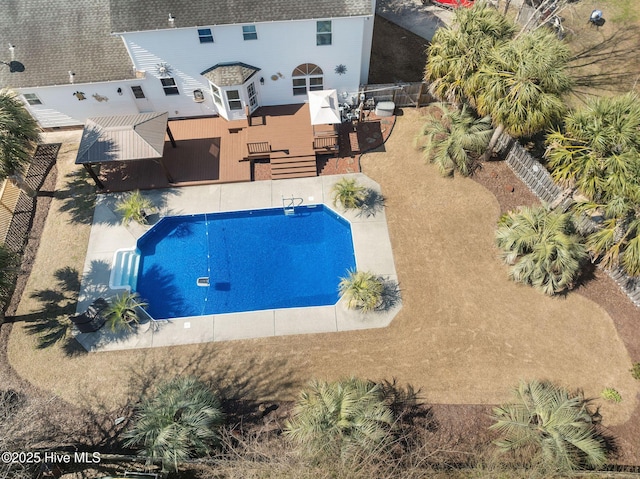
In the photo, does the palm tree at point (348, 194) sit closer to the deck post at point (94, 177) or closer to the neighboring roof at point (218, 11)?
the neighboring roof at point (218, 11)

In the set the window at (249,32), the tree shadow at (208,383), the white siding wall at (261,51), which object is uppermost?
the window at (249,32)

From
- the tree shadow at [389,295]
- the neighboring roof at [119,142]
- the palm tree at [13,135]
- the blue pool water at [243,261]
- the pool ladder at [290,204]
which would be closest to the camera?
the palm tree at [13,135]

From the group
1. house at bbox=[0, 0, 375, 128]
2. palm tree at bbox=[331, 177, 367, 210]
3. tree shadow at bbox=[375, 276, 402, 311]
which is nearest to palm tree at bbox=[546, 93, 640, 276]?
tree shadow at bbox=[375, 276, 402, 311]

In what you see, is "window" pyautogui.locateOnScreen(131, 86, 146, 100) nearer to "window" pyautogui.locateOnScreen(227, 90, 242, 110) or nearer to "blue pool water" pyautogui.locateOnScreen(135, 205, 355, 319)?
"window" pyautogui.locateOnScreen(227, 90, 242, 110)

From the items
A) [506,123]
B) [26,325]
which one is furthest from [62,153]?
[506,123]

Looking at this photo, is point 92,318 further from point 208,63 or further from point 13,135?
point 208,63

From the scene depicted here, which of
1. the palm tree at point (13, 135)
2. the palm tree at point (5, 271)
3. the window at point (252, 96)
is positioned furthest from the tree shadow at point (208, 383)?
the window at point (252, 96)

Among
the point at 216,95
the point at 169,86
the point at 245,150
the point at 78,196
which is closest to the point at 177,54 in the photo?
the point at 169,86
